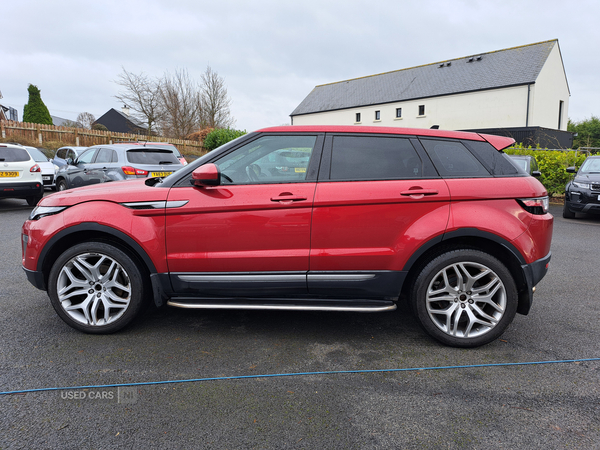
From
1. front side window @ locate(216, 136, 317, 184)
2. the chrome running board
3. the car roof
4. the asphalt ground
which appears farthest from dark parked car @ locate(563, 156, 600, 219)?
front side window @ locate(216, 136, 317, 184)

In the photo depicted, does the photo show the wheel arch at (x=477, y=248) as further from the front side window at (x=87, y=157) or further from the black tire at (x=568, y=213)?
the front side window at (x=87, y=157)

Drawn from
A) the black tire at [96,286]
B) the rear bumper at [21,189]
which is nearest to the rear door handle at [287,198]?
the black tire at [96,286]

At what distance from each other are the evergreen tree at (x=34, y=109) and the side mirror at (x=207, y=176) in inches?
1436

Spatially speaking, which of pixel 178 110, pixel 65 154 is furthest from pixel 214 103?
pixel 65 154

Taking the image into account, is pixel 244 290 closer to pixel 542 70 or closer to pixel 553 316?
pixel 553 316

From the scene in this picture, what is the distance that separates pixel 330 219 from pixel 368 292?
2.12ft

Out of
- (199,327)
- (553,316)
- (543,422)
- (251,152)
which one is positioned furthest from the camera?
(553,316)

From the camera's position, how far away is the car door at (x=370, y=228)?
3.11 m

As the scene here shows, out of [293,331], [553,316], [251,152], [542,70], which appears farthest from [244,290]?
[542,70]

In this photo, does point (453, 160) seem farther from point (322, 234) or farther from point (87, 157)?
point (87, 157)

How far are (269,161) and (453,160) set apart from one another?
148 cm

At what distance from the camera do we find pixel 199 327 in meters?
3.57

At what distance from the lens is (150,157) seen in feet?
Result: 31.4

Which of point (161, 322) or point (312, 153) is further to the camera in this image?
point (161, 322)
